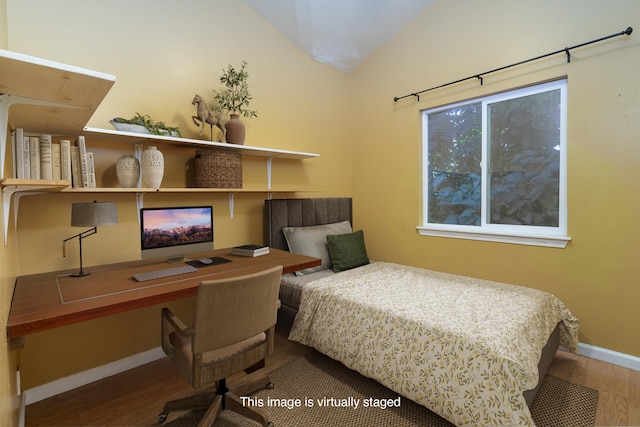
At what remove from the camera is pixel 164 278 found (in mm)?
1683

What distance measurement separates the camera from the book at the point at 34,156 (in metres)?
1.46

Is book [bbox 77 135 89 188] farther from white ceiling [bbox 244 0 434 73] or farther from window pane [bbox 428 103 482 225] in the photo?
window pane [bbox 428 103 482 225]

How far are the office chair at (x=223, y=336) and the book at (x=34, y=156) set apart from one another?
90 centimetres

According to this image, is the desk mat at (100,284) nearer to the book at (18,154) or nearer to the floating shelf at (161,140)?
the book at (18,154)

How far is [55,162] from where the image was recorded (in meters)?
1.60

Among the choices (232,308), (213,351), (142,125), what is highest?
(142,125)

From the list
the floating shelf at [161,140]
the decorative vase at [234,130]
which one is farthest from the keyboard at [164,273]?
the decorative vase at [234,130]

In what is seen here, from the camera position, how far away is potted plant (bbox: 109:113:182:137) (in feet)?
6.24

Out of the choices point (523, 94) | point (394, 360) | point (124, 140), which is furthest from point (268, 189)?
point (523, 94)

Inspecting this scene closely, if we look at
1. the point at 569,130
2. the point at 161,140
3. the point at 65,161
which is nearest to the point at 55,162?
the point at 65,161

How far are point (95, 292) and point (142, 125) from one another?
42.3 inches

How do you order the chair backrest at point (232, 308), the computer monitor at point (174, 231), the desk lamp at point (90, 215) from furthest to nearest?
the computer monitor at point (174, 231), the desk lamp at point (90, 215), the chair backrest at point (232, 308)

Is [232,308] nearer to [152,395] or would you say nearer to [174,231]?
[174,231]

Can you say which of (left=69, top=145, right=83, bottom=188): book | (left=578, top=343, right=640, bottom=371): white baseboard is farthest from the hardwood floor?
(left=69, top=145, right=83, bottom=188): book
